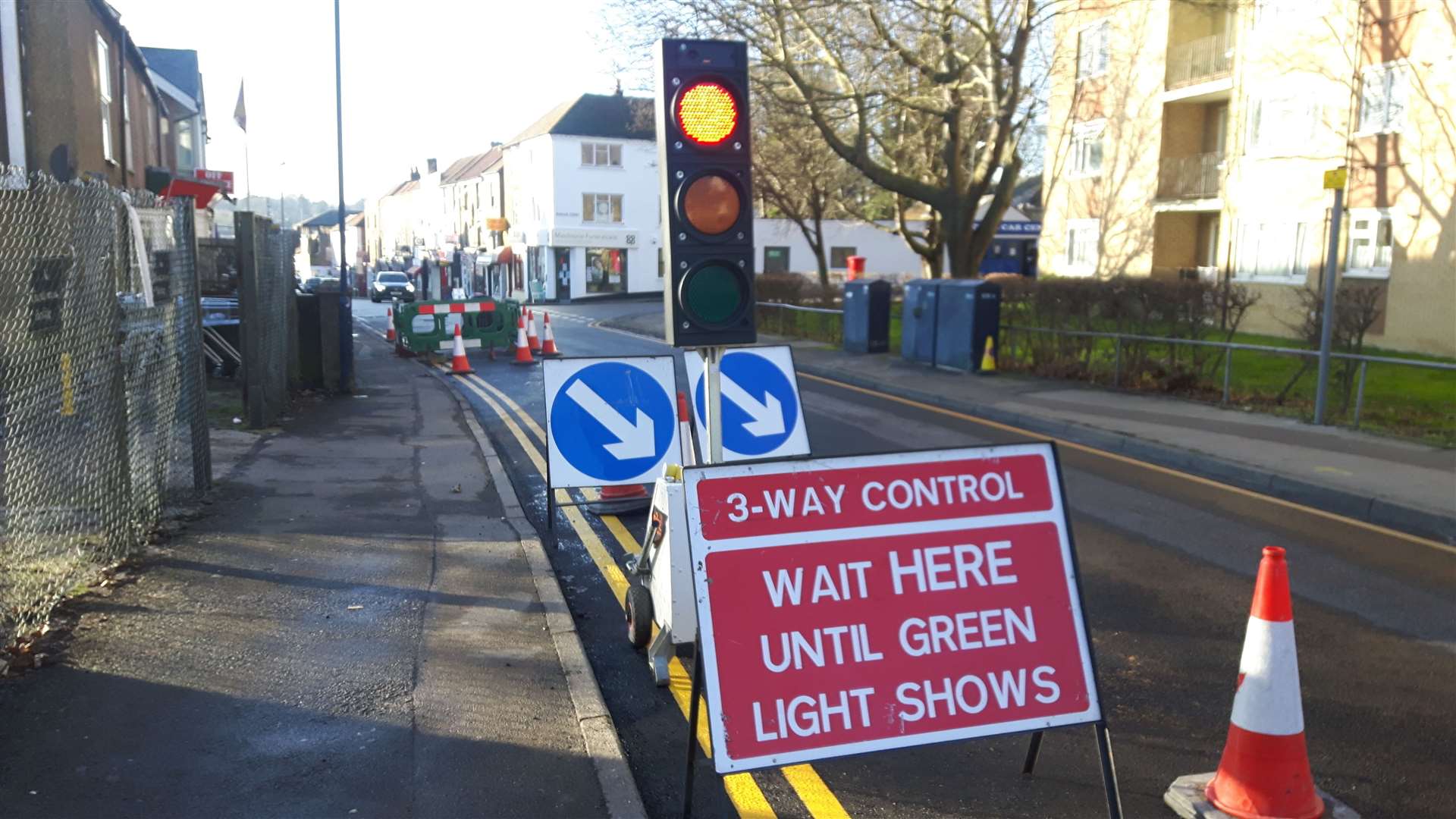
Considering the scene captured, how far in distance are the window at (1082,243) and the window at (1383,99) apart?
1022cm

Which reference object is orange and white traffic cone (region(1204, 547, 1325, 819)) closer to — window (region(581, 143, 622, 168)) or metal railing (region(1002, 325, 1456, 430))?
metal railing (region(1002, 325, 1456, 430))

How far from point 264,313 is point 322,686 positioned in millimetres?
7788

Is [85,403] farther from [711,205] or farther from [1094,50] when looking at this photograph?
[1094,50]

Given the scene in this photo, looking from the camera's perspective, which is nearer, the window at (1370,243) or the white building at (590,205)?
the window at (1370,243)

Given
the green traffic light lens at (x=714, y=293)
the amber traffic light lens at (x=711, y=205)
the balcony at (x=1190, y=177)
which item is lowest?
the green traffic light lens at (x=714, y=293)

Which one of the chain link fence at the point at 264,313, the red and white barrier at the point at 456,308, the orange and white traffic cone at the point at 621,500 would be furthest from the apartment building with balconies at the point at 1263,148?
the chain link fence at the point at 264,313

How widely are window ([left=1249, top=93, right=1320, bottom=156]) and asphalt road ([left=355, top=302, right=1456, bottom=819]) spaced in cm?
1978

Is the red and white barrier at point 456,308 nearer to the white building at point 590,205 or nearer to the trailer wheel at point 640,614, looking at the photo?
the trailer wheel at point 640,614

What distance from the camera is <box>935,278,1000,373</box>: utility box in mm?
18141

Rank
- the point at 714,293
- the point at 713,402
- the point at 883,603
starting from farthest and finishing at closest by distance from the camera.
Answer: the point at 713,402, the point at 714,293, the point at 883,603

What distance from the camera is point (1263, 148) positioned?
27.7 metres

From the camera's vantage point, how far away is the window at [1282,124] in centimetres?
2622

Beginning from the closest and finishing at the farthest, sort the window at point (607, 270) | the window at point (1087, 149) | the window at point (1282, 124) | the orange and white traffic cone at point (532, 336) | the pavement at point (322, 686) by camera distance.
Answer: the pavement at point (322, 686) < the orange and white traffic cone at point (532, 336) < the window at point (1282, 124) < the window at point (1087, 149) < the window at point (607, 270)

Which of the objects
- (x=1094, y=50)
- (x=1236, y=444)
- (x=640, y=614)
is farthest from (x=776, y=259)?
(x=640, y=614)
